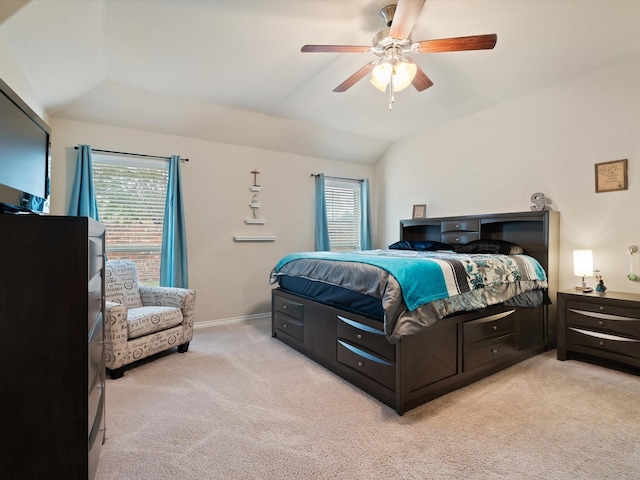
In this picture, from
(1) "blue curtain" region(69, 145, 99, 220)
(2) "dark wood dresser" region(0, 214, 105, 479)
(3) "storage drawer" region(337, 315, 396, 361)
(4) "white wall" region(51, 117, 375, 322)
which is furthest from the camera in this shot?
(4) "white wall" region(51, 117, 375, 322)

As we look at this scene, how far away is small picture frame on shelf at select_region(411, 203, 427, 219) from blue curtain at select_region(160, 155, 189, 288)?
340cm

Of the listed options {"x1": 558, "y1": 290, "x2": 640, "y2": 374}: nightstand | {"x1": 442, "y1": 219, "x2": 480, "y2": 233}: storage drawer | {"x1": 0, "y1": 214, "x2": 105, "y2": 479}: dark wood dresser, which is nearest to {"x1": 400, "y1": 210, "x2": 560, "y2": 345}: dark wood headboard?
{"x1": 442, "y1": 219, "x2": 480, "y2": 233}: storage drawer

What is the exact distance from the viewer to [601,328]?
111 inches

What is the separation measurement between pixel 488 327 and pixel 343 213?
3330 millimetres

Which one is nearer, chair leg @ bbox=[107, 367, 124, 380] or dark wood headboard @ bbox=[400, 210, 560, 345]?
chair leg @ bbox=[107, 367, 124, 380]

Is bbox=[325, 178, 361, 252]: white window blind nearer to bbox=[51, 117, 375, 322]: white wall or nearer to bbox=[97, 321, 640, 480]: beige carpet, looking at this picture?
bbox=[51, 117, 375, 322]: white wall

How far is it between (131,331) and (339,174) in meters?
3.85

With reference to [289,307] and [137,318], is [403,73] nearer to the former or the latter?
[289,307]

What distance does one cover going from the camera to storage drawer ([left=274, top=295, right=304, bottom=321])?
316 centimetres

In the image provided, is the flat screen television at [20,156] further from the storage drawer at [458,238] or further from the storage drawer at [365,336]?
the storage drawer at [458,238]

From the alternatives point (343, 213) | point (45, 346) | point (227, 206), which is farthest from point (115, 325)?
point (343, 213)

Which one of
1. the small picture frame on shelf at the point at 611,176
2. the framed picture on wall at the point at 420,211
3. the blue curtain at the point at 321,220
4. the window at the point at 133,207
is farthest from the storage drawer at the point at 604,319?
the window at the point at 133,207

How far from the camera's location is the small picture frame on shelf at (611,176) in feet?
9.98

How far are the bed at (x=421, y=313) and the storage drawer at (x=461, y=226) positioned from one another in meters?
0.37
